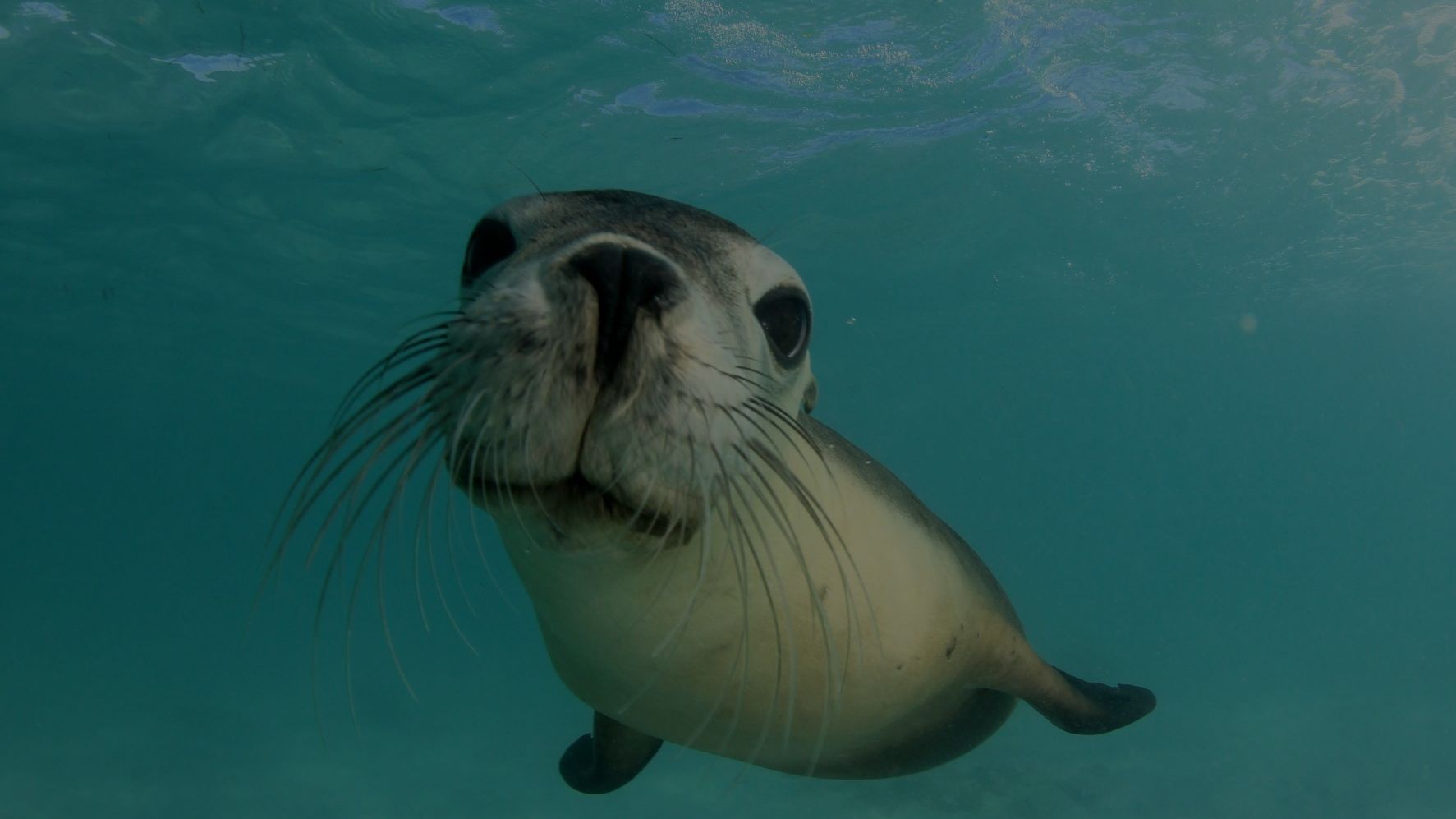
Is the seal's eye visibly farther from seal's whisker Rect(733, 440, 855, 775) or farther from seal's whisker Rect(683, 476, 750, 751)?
seal's whisker Rect(683, 476, 750, 751)

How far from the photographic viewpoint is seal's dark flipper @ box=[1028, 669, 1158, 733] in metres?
3.51

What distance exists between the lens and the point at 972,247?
21844mm

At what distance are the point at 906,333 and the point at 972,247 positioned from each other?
979 cm

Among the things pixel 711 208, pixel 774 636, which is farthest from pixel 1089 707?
pixel 711 208

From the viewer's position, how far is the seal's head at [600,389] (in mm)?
1440

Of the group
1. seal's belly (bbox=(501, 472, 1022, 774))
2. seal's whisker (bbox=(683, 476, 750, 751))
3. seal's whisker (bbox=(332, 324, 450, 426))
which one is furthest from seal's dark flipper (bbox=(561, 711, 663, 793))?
seal's whisker (bbox=(332, 324, 450, 426))

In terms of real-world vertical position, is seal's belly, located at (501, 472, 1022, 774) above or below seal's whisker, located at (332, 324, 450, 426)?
below

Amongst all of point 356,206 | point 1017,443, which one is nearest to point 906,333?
point 356,206

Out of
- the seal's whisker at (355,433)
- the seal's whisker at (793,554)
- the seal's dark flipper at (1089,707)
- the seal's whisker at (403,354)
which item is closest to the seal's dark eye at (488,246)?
the seal's whisker at (403,354)

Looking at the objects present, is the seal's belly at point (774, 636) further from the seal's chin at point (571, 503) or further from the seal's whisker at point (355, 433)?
the seal's whisker at point (355, 433)

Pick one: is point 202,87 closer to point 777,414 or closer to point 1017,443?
point 777,414

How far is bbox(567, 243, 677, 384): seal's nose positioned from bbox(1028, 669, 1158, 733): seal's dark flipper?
2.64m

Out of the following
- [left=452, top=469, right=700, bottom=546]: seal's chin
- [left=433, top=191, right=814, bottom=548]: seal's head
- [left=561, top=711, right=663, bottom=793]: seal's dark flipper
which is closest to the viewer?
[left=433, top=191, right=814, bottom=548]: seal's head

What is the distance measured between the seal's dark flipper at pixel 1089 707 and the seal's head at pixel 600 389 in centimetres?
233
